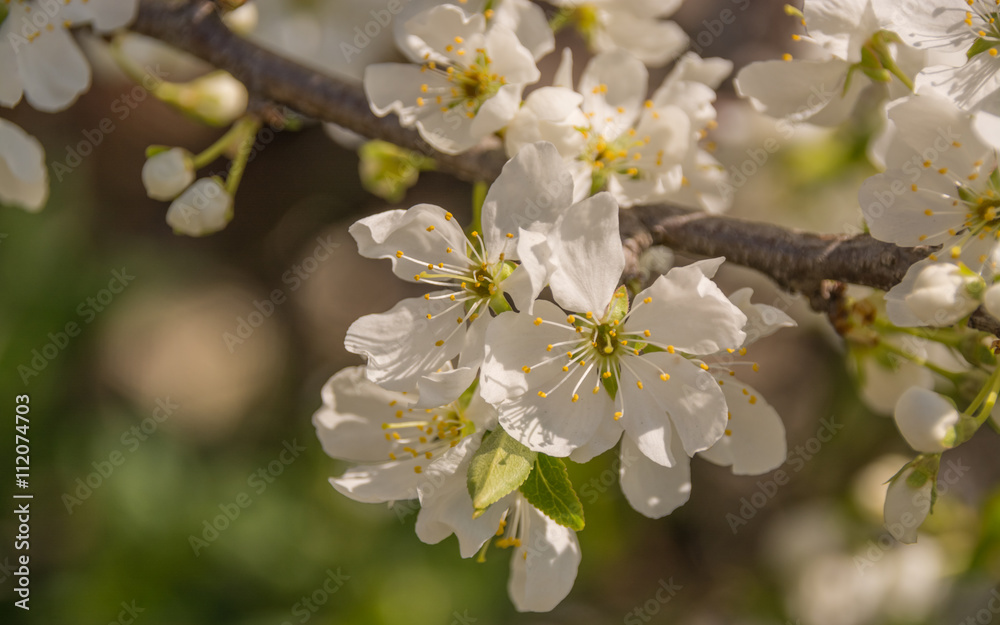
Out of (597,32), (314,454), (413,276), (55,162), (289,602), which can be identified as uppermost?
(597,32)

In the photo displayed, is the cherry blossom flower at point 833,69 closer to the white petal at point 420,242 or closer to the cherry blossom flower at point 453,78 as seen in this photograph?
the cherry blossom flower at point 453,78

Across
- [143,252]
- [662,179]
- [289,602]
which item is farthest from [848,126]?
[143,252]

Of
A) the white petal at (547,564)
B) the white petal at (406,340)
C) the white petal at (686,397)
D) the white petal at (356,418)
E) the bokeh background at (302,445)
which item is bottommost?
the bokeh background at (302,445)

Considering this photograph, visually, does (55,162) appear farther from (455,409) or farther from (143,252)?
(455,409)

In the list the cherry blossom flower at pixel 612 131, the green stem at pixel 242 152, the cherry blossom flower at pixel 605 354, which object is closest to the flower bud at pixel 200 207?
the green stem at pixel 242 152

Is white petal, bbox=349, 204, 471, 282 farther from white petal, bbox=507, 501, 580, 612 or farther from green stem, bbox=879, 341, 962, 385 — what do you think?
green stem, bbox=879, 341, 962, 385
